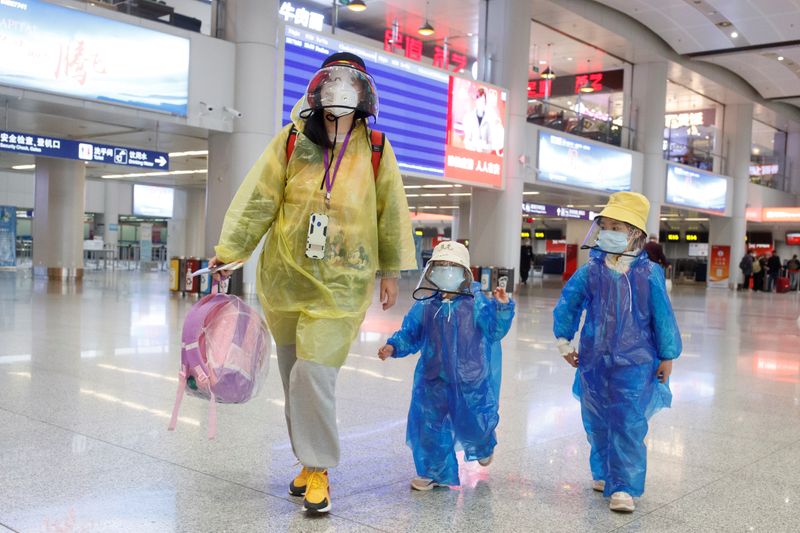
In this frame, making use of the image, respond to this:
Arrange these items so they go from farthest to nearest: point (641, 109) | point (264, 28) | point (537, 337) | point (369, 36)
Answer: point (641, 109) → point (369, 36) → point (264, 28) → point (537, 337)

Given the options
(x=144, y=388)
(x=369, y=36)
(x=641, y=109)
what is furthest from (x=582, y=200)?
(x=144, y=388)

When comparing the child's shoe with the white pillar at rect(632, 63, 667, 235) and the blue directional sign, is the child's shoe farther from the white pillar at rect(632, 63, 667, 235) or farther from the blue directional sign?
the white pillar at rect(632, 63, 667, 235)

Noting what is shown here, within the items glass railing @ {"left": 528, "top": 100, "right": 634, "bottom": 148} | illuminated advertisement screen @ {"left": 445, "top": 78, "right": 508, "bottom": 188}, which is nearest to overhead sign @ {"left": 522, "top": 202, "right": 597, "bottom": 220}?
glass railing @ {"left": 528, "top": 100, "right": 634, "bottom": 148}

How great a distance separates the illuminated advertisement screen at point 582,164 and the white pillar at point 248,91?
29.1ft

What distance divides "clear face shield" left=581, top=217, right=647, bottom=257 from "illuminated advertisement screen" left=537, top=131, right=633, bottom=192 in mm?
17401

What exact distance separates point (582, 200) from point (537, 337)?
18.4 m

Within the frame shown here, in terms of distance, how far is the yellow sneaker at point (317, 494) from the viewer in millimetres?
2891

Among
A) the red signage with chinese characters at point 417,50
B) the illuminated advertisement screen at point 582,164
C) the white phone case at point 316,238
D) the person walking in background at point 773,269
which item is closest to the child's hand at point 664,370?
the white phone case at point 316,238

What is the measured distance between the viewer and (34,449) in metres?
3.60

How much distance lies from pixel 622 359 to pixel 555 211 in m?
25.2

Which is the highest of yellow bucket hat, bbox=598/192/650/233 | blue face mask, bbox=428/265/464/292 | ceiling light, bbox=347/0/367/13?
ceiling light, bbox=347/0/367/13

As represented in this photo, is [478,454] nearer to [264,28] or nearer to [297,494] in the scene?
[297,494]

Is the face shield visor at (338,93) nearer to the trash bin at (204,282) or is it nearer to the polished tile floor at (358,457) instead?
the polished tile floor at (358,457)

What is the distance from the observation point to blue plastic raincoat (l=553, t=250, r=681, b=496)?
3221 millimetres
